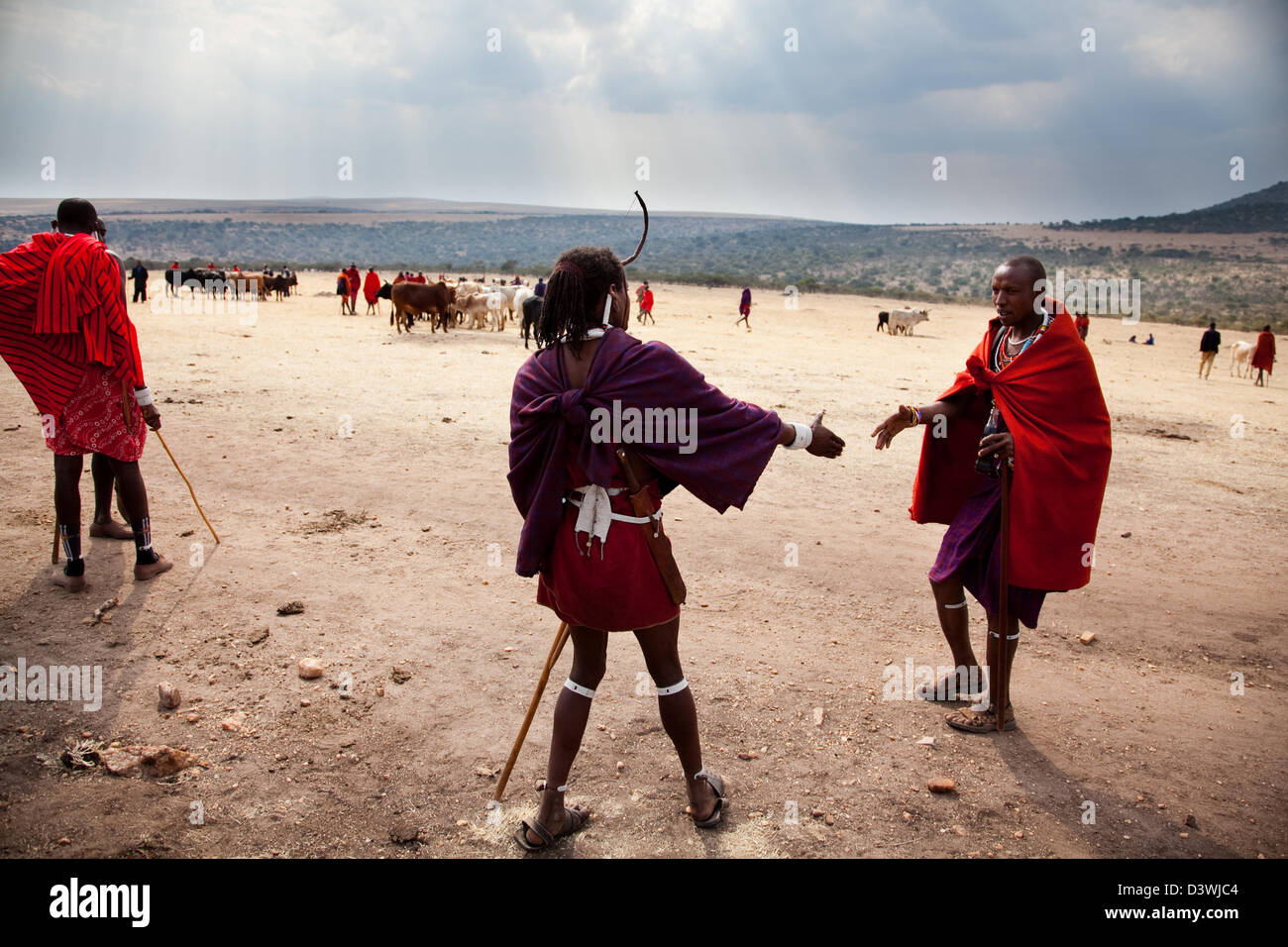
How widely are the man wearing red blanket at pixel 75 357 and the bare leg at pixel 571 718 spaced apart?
3311mm

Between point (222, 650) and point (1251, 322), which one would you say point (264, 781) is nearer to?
point (222, 650)

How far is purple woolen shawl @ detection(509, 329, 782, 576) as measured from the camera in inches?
107

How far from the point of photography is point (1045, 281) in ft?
12.3

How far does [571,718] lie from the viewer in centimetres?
296

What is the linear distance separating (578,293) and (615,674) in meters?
2.18

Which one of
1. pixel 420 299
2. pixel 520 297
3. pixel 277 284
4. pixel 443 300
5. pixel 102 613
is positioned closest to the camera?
pixel 102 613

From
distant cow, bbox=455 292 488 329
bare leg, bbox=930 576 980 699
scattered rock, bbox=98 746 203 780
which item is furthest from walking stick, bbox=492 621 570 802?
distant cow, bbox=455 292 488 329

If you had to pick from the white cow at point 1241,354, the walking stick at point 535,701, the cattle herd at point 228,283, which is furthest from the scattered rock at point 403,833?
the cattle herd at point 228,283

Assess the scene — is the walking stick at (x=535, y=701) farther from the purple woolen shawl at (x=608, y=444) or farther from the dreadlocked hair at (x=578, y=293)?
the dreadlocked hair at (x=578, y=293)

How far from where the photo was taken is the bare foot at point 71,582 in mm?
4824

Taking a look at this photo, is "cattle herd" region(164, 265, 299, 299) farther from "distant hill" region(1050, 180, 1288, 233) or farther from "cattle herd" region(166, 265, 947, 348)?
"distant hill" region(1050, 180, 1288, 233)

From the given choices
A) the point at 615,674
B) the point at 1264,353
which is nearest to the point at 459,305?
the point at 1264,353

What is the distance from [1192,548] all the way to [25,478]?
9.12 metres

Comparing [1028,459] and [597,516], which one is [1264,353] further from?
[597,516]
